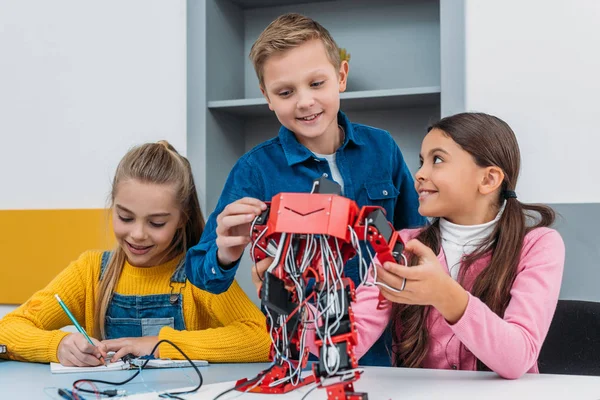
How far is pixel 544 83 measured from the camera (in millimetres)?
1822

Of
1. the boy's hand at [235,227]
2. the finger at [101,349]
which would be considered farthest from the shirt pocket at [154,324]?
the boy's hand at [235,227]

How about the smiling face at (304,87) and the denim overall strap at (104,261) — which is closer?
the smiling face at (304,87)

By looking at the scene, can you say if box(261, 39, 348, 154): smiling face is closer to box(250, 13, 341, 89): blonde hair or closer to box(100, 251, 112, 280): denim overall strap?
box(250, 13, 341, 89): blonde hair

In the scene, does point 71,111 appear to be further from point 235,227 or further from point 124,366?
point 235,227

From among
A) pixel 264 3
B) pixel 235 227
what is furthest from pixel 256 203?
pixel 264 3

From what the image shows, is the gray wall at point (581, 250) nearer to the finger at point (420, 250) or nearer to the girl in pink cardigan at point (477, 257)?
the girl in pink cardigan at point (477, 257)

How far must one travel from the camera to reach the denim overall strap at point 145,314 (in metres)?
1.42

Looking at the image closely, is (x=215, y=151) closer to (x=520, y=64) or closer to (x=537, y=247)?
(x=520, y=64)

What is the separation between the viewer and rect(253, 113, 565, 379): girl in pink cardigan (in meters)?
1.03

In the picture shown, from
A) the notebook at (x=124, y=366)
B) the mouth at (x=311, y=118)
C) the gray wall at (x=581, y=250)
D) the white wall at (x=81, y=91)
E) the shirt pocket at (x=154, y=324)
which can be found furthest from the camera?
the white wall at (x=81, y=91)

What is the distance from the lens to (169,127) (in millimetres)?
2193

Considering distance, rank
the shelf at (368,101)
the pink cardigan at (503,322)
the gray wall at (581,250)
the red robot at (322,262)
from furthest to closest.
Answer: the shelf at (368,101), the gray wall at (581,250), the pink cardigan at (503,322), the red robot at (322,262)

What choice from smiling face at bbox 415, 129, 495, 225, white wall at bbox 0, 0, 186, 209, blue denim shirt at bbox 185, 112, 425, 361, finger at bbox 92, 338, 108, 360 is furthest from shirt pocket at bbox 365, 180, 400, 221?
white wall at bbox 0, 0, 186, 209

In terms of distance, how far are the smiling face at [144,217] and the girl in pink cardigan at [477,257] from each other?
1.59 feet
